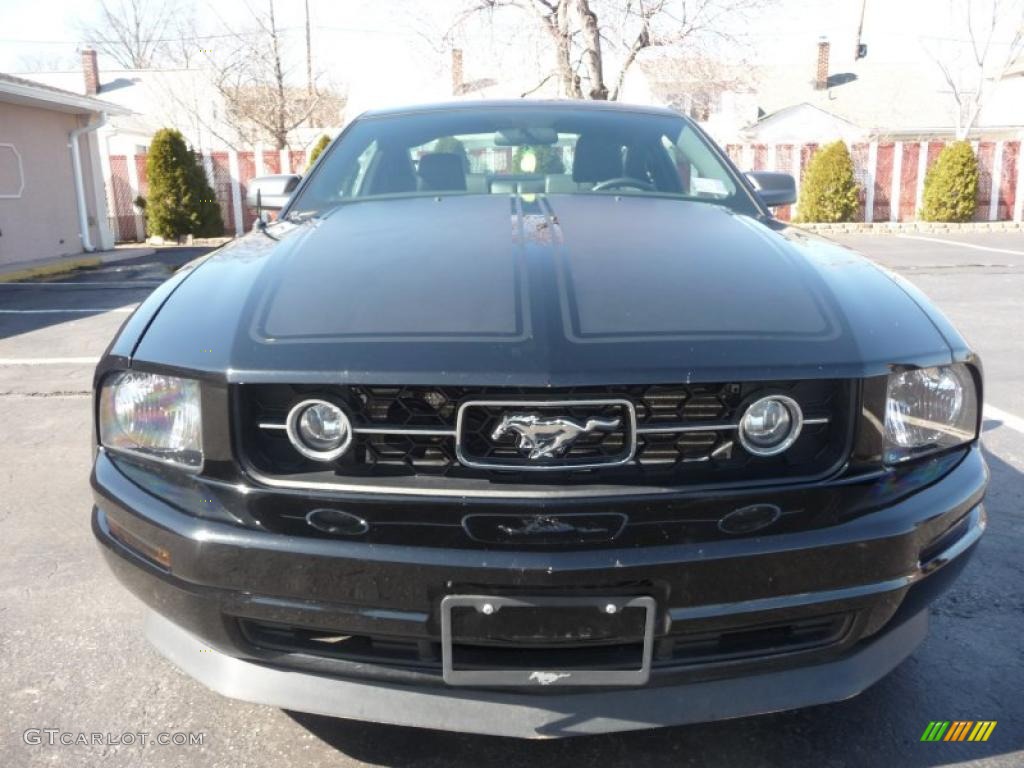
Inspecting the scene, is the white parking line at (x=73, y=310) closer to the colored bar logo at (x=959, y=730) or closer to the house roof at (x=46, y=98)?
the house roof at (x=46, y=98)

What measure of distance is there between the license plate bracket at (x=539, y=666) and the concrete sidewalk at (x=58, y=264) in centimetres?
1250

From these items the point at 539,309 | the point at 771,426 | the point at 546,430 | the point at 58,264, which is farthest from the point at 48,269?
the point at 771,426

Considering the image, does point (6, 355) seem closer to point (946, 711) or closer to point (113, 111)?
point (946, 711)

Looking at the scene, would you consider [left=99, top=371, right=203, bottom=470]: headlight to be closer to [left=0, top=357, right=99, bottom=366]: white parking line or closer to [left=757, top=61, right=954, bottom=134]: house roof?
[left=0, top=357, right=99, bottom=366]: white parking line

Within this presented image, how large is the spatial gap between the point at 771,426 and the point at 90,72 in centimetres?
4291

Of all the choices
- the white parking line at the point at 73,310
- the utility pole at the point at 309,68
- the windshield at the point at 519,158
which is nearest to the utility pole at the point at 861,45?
the utility pole at the point at 309,68

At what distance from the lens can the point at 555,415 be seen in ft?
5.18

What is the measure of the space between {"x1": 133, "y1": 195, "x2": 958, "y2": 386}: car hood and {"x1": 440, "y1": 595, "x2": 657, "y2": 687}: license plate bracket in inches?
15.7

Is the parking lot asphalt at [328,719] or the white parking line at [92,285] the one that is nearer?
the parking lot asphalt at [328,719]

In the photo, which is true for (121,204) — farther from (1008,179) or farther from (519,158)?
(1008,179)

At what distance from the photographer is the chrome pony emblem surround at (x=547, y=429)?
5.16ft

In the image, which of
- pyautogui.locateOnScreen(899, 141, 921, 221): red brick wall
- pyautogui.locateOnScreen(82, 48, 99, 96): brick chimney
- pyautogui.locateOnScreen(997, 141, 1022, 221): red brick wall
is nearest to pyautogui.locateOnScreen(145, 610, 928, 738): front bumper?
pyautogui.locateOnScreen(899, 141, 921, 221): red brick wall

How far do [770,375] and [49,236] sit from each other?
15966 millimetres

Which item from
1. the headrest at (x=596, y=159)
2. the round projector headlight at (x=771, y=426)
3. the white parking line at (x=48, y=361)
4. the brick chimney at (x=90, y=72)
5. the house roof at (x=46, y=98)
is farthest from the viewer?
the brick chimney at (x=90, y=72)
